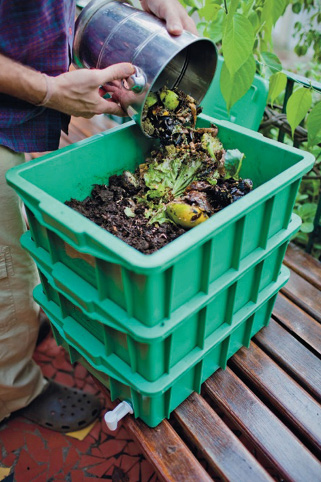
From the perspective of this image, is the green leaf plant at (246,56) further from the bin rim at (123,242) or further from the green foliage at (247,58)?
the bin rim at (123,242)

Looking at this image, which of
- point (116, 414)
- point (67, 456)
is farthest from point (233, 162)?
point (67, 456)

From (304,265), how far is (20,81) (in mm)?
1510

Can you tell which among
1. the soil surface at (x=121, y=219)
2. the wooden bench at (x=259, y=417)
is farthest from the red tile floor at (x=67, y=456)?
the soil surface at (x=121, y=219)

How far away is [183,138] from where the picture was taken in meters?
1.52

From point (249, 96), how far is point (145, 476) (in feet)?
5.71

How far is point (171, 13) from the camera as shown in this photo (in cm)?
140

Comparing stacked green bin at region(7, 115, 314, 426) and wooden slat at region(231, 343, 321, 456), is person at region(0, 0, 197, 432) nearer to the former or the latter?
stacked green bin at region(7, 115, 314, 426)

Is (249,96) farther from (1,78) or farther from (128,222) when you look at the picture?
(1,78)

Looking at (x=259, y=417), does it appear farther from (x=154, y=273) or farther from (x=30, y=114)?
(x=30, y=114)

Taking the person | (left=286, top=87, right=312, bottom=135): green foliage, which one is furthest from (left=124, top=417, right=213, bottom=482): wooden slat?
(left=286, top=87, right=312, bottom=135): green foliage

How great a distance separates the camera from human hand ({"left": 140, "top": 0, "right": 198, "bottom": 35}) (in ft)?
4.33

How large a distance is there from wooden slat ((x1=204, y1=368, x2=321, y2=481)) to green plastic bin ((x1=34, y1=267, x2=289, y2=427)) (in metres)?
0.06

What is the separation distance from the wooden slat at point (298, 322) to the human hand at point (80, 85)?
1138 mm

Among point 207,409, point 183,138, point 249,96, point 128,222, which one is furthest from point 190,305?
point 249,96
